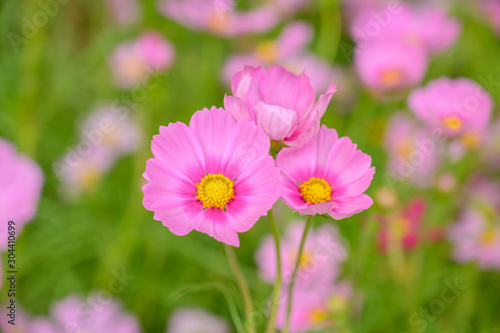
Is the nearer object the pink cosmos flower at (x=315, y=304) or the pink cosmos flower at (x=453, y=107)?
the pink cosmos flower at (x=453, y=107)

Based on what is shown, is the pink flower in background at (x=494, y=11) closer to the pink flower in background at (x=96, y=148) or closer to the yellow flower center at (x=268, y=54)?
the yellow flower center at (x=268, y=54)

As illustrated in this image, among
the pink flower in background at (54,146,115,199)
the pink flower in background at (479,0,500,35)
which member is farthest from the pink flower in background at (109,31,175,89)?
the pink flower in background at (479,0,500,35)

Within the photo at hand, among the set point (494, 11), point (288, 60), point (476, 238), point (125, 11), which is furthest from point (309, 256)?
point (125, 11)

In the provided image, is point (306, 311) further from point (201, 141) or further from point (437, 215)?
point (201, 141)

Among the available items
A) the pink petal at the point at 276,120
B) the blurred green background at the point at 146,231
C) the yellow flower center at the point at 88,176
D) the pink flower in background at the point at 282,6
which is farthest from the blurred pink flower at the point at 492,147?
the yellow flower center at the point at 88,176

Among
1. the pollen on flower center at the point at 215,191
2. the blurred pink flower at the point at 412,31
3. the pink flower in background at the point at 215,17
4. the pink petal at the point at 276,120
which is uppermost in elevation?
the pink petal at the point at 276,120

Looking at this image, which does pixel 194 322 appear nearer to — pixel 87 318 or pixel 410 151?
pixel 87 318

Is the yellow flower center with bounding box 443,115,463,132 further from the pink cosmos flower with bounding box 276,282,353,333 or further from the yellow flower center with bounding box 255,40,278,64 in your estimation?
the yellow flower center with bounding box 255,40,278,64

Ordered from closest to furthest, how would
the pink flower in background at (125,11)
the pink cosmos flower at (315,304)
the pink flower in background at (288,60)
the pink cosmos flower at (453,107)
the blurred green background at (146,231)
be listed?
1. the pink cosmos flower at (453,107)
2. the pink cosmos flower at (315,304)
3. the blurred green background at (146,231)
4. the pink flower in background at (288,60)
5. the pink flower in background at (125,11)
